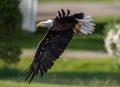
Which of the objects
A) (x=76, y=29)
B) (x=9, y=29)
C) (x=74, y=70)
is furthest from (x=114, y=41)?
(x=76, y=29)

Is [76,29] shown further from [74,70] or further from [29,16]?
[29,16]

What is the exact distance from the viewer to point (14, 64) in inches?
676

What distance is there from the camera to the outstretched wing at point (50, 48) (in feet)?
33.8

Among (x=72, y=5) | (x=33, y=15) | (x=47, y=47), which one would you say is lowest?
(x=72, y=5)

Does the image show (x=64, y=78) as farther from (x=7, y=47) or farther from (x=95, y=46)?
(x=95, y=46)

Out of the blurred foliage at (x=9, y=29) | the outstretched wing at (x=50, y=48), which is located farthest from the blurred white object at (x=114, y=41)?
the outstretched wing at (x=50, y=48)

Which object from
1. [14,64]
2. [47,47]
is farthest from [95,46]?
[47,47]

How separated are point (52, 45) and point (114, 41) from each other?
265 inches

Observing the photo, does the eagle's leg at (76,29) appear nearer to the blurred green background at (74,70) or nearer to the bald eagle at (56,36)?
the bald eagle at (56,36)

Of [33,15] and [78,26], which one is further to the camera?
[33,15]

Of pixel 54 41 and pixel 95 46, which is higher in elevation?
pixel 54 41

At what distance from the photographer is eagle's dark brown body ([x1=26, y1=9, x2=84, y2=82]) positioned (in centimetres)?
1012

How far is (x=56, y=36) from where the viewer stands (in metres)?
10.4

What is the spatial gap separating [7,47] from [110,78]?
109 inches
